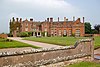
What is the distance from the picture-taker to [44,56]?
9523 mm

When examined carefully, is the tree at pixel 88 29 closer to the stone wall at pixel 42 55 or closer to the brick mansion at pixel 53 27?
the brick mansion at pixel 53 27

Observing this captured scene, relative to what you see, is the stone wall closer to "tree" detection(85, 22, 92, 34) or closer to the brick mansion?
the brick mansion

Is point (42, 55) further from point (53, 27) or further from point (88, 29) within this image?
point (88, 29)

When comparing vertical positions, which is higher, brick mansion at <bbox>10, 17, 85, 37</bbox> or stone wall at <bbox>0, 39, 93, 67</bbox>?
brick mansion at <bbox>10, 17, 85, 37</bbox>

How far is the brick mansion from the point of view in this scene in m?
77.7

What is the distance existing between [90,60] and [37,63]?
5.14 metres

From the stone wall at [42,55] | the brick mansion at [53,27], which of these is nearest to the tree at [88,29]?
the brick mansion at [53,27]

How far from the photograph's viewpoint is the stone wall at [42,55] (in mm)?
7969

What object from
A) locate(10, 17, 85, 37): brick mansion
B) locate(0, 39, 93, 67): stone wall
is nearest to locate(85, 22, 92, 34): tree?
locate(10, 17, 85, 37): brick mansion

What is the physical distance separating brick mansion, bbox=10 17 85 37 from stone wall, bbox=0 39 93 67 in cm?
6455

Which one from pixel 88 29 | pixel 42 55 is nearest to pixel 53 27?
pixel 88 29

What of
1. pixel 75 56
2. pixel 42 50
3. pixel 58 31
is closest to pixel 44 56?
pixel 42 50

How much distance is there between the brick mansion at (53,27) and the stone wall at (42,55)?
64553 millimetres

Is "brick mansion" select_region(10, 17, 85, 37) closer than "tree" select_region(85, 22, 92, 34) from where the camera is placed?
Yes
